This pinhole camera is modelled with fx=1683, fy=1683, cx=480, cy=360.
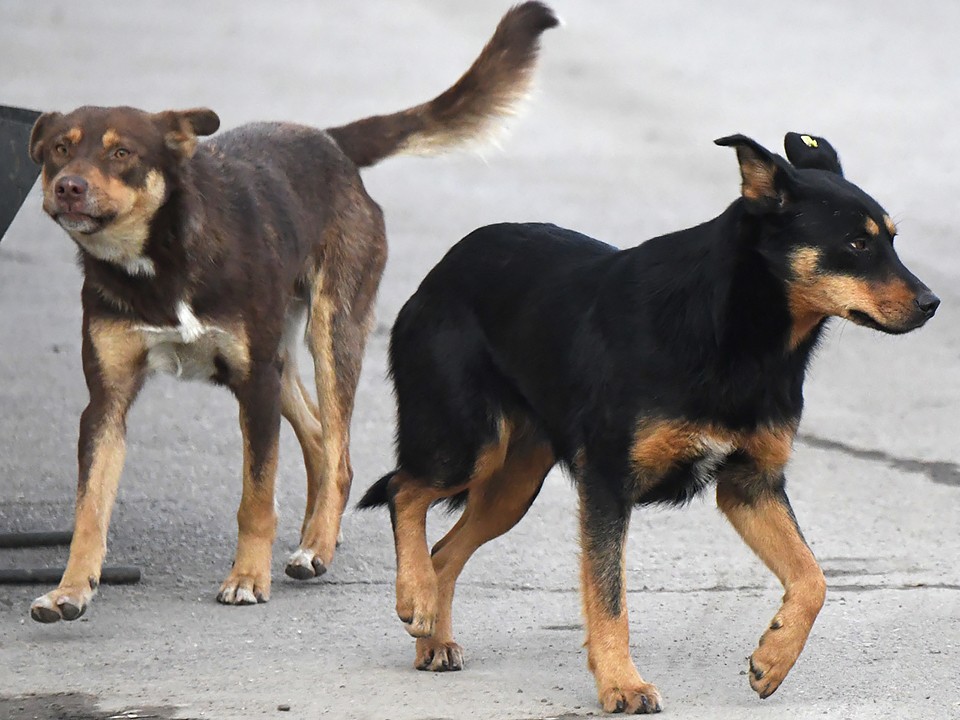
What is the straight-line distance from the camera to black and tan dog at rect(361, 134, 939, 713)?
4.76 meters

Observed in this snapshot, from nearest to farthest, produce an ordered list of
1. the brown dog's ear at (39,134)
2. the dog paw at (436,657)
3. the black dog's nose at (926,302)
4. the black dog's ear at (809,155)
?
the black dog's nose at (926,302) < the black dog's ear at (809,155) < the dog paw at (436,657) < the brown dog's ear at (39,134)

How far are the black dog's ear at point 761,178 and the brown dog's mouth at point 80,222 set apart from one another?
2.32 meters

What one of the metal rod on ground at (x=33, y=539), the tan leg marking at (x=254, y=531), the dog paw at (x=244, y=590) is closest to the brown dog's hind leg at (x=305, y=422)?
the tan leg marking at (x=254, y=531)

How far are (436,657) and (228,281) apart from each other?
1815 millimetres

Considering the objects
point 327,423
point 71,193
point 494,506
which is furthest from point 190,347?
point 494,506

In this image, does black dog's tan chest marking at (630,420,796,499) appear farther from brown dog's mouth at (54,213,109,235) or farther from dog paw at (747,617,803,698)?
brown dog's mouth at (54,213,109,235)

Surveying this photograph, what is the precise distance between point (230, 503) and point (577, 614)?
2243 millimetres

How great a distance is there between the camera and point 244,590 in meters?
6.33

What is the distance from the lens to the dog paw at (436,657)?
530 cm

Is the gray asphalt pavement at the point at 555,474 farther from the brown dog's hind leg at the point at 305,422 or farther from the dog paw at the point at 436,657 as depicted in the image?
the brown dog's hind leg at the point at 305,422

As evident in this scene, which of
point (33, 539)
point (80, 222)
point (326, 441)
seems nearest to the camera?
point (80, 222)

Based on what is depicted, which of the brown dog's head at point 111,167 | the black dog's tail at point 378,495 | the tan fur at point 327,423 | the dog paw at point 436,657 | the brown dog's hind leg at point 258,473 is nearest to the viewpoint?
the dog paw at point 436,657

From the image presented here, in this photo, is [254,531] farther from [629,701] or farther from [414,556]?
[629,701]

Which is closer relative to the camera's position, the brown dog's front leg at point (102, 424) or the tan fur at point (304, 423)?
the brown dog's front leg at point (102, 424)
